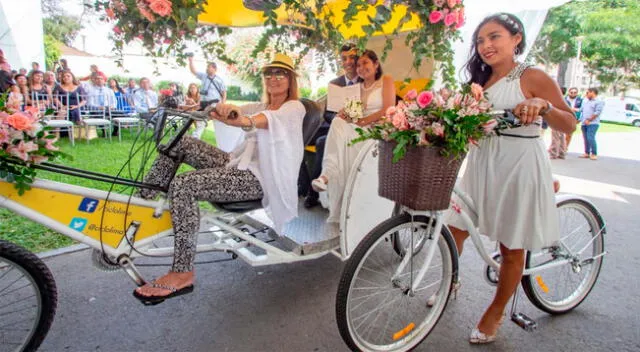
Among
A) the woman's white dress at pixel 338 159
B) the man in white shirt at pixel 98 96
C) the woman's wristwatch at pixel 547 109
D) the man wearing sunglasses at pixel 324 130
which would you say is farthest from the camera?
the man in white shirt at pixel 98 96

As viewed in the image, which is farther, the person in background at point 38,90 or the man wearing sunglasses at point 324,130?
the person in background at point 38,90

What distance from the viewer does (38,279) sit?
7.07 feet

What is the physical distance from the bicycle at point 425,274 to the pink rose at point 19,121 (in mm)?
1738

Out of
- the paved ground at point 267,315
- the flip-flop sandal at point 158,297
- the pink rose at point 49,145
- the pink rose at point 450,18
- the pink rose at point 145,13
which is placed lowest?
the paved ground at point 267,315

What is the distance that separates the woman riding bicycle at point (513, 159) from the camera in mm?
2230

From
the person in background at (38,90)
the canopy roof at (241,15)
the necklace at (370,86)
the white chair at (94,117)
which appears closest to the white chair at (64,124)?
the person in background at (38,90)

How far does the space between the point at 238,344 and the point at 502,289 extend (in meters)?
1.63

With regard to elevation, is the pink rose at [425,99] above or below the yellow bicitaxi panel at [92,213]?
above

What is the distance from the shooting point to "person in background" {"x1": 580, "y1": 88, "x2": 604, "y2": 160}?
416 inches

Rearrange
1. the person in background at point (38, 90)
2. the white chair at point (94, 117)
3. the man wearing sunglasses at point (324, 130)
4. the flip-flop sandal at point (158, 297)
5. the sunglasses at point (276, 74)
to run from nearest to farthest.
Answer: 1. the flip-flop sandal at point (158, 297)
2. the sunglasses at point (276, 74)
3. the man wearing sunglasses at point (324, 130)
4. the person in background at point (38, 90)
5. the white chair at point (94, 117)

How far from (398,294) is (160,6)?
2.41 m

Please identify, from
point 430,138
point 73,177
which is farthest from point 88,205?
point 73,177

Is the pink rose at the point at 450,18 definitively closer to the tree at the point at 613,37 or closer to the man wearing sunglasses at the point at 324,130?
the man wearing sunglasses at the point at 324,130

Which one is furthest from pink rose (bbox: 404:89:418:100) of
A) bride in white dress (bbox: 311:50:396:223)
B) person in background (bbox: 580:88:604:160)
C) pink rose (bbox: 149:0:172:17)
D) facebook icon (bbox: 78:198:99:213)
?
person in background (bbox: 580:88:604:160)
